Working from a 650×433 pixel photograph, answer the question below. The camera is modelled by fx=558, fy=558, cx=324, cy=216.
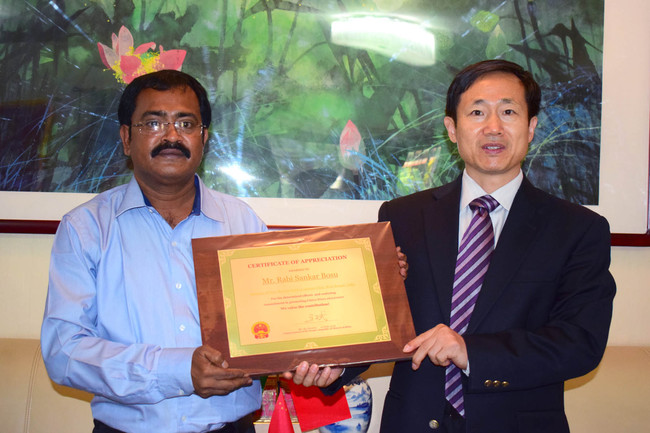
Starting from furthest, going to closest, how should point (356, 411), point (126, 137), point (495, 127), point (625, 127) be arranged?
point (625, 127) → point (356, 411) → point (126, 137) → point (495, 127)

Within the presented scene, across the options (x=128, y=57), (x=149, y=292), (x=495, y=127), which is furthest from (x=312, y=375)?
(x=128, y=57)

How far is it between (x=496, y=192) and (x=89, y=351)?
122cm

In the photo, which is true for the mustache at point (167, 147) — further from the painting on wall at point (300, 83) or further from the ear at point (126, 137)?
the painting on wall at point (300, 83)

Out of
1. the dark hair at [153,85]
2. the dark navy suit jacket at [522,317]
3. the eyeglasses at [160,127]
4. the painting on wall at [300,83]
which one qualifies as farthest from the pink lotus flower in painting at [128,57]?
the dark navy suit jacket at [522,317]

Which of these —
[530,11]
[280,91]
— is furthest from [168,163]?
[530,11]

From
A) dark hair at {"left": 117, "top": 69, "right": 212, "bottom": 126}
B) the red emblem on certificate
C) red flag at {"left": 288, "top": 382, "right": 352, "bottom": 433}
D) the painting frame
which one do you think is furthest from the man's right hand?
the painting frame

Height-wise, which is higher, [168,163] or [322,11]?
[322,11]

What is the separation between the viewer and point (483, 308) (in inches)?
58.7

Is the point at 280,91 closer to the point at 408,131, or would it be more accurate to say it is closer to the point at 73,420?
the point at 408,131

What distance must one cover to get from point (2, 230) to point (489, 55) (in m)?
2.17

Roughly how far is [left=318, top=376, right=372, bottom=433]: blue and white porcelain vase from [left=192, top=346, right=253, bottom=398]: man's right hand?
0.84 metres

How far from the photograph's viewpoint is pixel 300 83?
2.37 meters

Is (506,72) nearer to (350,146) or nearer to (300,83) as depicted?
(350,146)

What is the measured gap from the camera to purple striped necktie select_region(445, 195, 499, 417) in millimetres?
1535
